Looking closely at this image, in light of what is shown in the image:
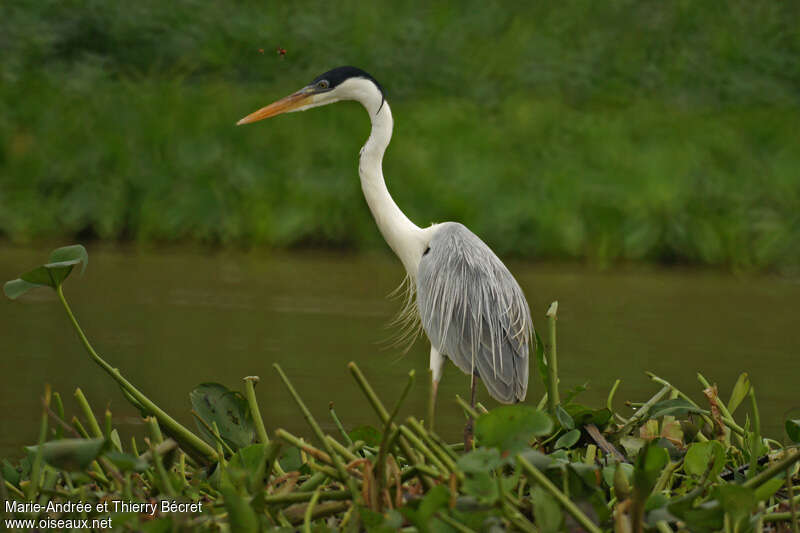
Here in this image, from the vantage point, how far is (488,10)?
12.7 metres

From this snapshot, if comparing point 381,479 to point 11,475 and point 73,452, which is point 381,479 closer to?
point 73,452

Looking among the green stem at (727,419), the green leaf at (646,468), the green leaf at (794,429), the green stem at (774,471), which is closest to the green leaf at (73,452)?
the green leaf at (646,468)

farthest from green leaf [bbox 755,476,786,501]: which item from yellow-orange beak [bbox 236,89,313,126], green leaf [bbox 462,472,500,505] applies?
yellow-orange beak [bbox 236,89,313,126]

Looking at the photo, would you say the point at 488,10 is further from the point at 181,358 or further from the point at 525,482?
the point at 525,482

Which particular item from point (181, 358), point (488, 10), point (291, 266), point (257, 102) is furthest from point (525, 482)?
point (488, 10)

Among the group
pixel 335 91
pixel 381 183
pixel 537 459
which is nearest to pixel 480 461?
pixel 537 459

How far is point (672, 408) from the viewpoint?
9.30ft

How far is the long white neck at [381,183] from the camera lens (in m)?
4.07

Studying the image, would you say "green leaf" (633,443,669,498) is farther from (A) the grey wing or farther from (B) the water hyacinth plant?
(A) the grey wing

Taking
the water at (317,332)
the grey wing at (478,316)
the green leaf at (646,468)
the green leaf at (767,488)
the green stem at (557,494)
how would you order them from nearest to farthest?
the green leaf at (646,468), the green stem at (557,494), the green leaf at (767,488), the grey wing at (478,316), the water at (317,332)

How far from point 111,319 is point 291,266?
1.84 metres

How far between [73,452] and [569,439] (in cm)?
112

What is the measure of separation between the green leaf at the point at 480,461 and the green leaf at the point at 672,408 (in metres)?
0.75

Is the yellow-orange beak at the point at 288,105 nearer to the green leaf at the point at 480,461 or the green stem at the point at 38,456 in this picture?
the green stem at the point at 38,456
